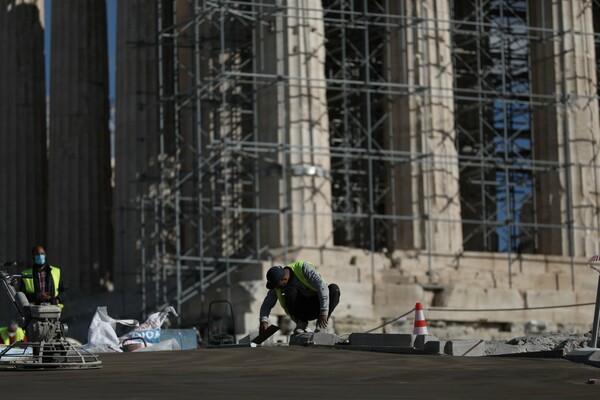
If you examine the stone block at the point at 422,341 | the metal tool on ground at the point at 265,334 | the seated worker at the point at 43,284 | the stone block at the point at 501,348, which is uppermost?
the seated worker at the point at 43,284

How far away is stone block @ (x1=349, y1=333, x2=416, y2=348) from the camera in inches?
936

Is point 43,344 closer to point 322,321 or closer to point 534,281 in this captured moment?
point 322,321

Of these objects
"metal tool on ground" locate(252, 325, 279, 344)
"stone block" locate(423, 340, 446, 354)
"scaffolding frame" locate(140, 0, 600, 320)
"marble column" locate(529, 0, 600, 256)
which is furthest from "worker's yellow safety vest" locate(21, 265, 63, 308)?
"marble column" locate(529, 0, 600, 256)

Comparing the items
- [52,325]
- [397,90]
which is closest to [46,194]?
[397,90]

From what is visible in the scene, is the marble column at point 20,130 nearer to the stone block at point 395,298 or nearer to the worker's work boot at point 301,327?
the stone block at point 395,298

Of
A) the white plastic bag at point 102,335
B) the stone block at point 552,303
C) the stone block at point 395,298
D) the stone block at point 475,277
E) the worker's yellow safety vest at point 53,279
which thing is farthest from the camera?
the stone block at point 475,277

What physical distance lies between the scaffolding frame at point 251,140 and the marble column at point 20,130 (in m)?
5.43

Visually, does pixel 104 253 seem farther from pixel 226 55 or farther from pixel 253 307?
pixel 253 307

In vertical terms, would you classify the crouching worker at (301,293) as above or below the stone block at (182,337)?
above

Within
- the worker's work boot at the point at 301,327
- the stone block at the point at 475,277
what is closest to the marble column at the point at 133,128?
the stone block at the point at 475,277

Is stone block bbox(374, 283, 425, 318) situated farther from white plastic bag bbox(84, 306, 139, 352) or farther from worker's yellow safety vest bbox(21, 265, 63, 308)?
worker's yellow safety vest bbox(21, 265, 63, 308)

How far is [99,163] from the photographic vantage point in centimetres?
5944

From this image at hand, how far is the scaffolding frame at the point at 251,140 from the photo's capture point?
1987 inches

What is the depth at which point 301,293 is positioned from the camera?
25672mm
